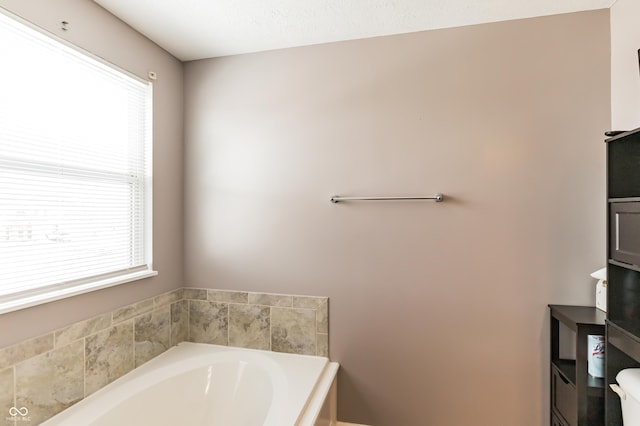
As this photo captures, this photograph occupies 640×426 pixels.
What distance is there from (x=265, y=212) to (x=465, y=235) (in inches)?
48.1

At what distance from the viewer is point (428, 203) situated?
1829mm

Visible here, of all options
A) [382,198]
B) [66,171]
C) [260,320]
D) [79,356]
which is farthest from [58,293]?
[382,198]

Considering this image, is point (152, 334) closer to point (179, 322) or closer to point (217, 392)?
point (179, 322)

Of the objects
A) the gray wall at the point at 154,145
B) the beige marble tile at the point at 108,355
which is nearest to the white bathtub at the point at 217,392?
the beige marble tile at the point at 108,355

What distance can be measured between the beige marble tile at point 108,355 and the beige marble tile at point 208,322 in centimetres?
44

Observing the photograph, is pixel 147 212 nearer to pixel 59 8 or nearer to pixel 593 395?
pixel 59 8

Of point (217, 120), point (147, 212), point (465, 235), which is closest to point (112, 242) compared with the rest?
point (147, 212)

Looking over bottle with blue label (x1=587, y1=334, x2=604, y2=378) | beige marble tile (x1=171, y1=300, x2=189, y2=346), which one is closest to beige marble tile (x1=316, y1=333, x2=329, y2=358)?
beige marble tile (x1=171, y1=300, x2=189, y2=346)

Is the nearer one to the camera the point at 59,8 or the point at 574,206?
the point at 59,8

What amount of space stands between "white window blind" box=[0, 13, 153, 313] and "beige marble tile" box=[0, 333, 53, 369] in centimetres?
17

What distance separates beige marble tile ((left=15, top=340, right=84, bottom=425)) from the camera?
130cm

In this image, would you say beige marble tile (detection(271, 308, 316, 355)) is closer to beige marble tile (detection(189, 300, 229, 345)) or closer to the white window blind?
beige marble tile (detection(189, 300, 229, 345))

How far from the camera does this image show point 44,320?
139 centimetres

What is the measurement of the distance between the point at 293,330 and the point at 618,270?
165 centimetres
